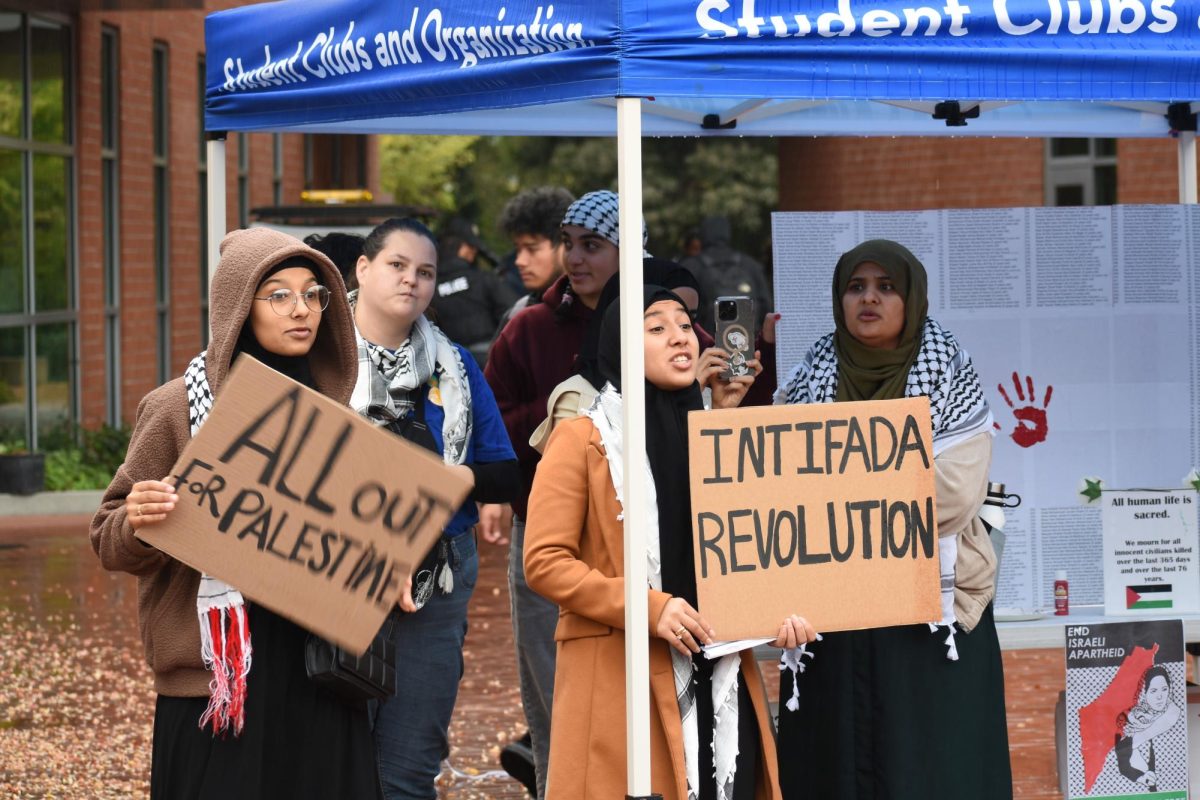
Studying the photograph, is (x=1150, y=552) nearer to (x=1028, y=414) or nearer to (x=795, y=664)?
(x=1028, y=414)

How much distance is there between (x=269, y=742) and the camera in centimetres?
421

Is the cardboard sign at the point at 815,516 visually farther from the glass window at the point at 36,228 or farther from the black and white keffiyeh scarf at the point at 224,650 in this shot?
the glass window at the point at 36,228

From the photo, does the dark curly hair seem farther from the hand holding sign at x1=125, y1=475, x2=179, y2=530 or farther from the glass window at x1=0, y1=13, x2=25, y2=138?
the glass window at x1=0, y1=13, x2=25, y2=138

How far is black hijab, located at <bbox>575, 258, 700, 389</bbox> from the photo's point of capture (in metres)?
5.04

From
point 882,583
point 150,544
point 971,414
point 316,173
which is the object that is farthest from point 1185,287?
point 316,173

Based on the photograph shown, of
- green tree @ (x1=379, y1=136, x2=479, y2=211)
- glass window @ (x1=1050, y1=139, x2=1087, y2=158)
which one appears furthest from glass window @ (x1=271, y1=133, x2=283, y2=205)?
green tree @ (x1=379, y1=136, x2=479, y2=211)

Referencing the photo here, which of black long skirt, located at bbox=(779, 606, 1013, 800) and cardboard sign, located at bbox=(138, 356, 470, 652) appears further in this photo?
black long skirt, located at bbox=(779, 606, 1013, 800)

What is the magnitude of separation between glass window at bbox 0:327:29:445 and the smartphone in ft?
36.7

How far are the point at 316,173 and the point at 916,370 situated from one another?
23.4m

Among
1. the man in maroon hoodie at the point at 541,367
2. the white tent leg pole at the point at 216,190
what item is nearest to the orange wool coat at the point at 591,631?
the man in maroon hoodie at the point at 541,367

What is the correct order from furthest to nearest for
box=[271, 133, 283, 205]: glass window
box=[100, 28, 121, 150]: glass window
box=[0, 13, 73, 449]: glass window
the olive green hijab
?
box=[271, 133, 283, 205]: glass window → box=[100, 28, 121, 150]: glass window → box=[0, 13, 73, 449]: glass window → the olive green hijab

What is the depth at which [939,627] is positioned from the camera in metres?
4.91

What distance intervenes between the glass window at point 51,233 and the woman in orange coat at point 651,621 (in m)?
12.0

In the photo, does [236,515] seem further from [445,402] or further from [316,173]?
[316,173]
